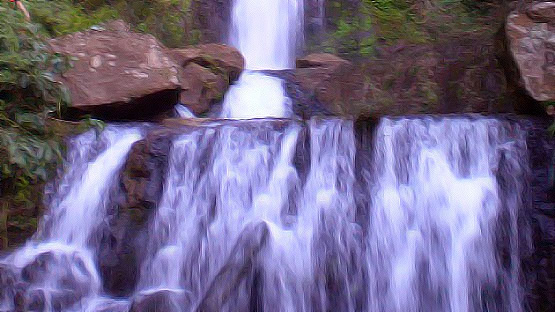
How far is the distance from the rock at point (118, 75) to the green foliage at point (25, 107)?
1.85 feet

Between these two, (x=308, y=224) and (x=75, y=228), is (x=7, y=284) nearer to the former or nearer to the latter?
(x=75, y=228)

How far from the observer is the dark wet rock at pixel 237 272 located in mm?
4340

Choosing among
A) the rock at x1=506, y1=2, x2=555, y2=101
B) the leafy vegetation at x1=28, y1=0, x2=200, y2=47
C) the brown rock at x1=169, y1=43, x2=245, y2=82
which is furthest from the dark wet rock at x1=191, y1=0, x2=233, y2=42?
the rock at x1=506, y1=2, x2=555, y2=101

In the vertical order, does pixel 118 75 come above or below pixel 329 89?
above

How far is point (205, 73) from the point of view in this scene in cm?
747

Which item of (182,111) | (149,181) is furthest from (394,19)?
(149,181)

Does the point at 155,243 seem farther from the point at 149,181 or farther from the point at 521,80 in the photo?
the point at 521,80

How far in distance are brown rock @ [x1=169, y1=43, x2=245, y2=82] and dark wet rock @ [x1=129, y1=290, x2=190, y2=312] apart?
3541mm

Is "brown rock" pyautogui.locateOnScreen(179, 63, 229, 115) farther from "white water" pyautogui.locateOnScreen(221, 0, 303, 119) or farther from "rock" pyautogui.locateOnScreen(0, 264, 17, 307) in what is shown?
"rock" pyautogui.locateOnScreen(0, 264, 17, 307)

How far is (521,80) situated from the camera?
532 centimetres

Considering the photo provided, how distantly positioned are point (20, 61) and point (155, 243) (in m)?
1.68

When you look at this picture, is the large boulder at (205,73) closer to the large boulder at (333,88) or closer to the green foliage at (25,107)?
the large boulder at (333,88)

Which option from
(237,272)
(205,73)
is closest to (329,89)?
(205,73)

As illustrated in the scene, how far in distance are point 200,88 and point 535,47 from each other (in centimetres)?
335
